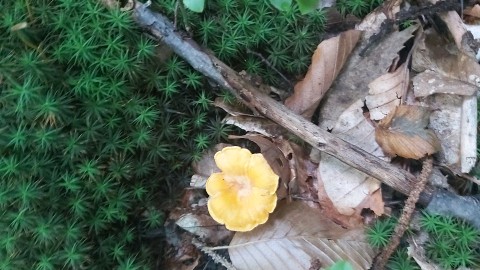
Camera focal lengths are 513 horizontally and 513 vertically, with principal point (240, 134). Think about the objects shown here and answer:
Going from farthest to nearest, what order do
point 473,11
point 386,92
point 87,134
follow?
point 473,11 < point 386,92 < point 87,134

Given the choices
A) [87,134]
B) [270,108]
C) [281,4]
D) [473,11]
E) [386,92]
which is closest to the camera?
[281,4]

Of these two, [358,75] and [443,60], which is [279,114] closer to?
[358,75]

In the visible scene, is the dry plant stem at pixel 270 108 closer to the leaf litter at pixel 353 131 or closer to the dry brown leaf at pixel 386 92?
the leaf litter at pixel 353 131

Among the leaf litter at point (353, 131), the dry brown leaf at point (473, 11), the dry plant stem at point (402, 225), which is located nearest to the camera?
the dry plant stem at point (402, 225)

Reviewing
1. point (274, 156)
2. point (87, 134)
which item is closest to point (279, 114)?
point (274, 156)

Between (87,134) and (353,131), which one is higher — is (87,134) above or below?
below

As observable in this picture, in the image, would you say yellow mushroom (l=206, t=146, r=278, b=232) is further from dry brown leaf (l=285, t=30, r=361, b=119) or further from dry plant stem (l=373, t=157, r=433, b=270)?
dry plant stem (l=373, t=157, r=433, b=270)

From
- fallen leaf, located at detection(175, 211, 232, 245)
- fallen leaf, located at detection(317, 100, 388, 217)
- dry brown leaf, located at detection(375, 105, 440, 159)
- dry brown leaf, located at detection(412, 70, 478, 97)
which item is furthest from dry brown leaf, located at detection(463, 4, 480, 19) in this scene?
fallen leaf, located at detection(175, 211, 232, 245)

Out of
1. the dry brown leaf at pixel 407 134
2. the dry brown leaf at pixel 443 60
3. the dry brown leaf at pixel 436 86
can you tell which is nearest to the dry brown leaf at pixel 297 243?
the dry brown leaf at pixel 407 134
